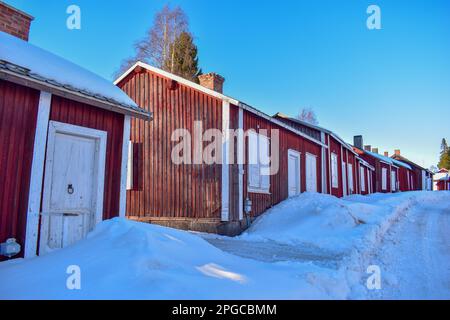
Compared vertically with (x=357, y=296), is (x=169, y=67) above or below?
above

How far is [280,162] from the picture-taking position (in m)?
12.5

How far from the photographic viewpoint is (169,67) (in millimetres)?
24562

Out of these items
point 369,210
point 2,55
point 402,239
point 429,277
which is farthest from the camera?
point 369,210

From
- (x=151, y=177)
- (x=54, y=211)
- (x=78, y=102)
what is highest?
(x=78, y=102)

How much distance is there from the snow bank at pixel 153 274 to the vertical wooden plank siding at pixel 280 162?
5.61 m

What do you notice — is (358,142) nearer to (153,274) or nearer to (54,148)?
(54,148)

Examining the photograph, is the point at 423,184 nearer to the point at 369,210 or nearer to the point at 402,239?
the point at 369,210

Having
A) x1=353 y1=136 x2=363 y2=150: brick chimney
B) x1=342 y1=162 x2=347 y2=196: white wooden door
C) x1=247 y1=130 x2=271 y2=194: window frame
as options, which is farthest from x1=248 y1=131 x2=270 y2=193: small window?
x1=353 y1=136 x2=363 y2=150: brick chimney

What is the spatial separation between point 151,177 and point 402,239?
24.9 feet

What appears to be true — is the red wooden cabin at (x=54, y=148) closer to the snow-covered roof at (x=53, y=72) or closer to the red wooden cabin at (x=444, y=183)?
the snow-covered roof at (x=53, y=72)

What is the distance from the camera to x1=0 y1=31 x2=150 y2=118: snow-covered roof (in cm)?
526

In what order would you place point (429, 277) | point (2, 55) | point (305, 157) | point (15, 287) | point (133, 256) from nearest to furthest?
1. point (15, 287)
2. point (133, 256)
3. point (429, 277)
4. point (2, 55)
5. point (305, 157)

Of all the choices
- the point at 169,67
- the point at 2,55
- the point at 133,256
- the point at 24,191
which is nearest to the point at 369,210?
the point at 133,256

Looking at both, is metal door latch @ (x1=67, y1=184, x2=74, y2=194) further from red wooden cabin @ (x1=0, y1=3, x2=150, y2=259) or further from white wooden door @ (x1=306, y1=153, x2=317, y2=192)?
white wooden door @ (x1=306, y1=153, x2=317, y2=192)
